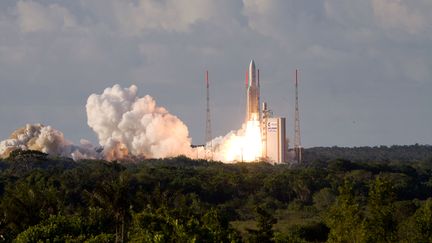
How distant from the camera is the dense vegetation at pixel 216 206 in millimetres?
66250

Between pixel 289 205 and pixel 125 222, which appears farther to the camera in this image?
pixel 289 205

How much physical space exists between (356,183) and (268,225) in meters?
75.0

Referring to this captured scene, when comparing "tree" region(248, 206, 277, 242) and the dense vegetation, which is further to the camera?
"tree" region(248, 206, 277, 242)

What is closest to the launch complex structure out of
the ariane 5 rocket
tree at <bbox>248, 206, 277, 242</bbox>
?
the ariane 5 rocket

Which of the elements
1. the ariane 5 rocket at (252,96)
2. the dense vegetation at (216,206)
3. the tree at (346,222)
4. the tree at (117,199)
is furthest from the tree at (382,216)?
the ariane 5 rocket at (252,96)

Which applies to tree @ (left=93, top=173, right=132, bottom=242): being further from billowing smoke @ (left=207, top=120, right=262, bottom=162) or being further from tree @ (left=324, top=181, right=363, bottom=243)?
billowing smoke @ (left=207, top=120, right=262, bottom=162)

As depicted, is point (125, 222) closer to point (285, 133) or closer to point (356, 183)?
point (356, 183)

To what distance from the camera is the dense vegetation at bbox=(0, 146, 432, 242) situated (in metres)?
66.2

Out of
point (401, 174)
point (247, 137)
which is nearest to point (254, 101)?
point (247, 137)

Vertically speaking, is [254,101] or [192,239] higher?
[254,101]

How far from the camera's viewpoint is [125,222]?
72.1 meters

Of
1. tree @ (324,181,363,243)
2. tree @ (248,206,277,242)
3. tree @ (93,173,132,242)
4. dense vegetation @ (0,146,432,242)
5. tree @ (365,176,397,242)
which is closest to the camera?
tree @ (324,181,363,243)

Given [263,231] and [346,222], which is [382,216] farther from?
[263,231]

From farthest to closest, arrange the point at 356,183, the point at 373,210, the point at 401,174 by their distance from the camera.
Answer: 1. the point at 401,174
2. the point at 356,183
3. the point at 373,210
